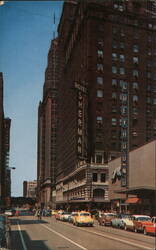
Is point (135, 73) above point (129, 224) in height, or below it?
above

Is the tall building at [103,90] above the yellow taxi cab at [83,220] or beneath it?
→ above

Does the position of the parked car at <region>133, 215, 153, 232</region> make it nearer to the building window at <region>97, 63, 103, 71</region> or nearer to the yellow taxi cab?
the yellow taxi cab

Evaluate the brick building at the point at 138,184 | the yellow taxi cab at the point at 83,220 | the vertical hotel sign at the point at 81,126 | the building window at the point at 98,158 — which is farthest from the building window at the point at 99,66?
the yellow taxi cab at the point at 83,220

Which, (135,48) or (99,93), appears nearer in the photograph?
(135,48)

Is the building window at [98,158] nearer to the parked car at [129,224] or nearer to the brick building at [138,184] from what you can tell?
the brick building at [138,184]

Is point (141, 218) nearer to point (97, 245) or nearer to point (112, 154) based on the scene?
point (97, 245)

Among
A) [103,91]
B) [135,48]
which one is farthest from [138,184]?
[135,48]

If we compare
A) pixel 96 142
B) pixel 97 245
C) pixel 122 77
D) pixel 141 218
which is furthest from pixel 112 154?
pixel 97 245

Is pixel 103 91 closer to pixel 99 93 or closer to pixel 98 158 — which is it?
pixel 99 93

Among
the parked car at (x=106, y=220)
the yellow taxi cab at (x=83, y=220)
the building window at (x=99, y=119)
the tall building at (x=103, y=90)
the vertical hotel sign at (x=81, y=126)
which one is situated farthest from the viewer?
the building window at (x=99, y=119)

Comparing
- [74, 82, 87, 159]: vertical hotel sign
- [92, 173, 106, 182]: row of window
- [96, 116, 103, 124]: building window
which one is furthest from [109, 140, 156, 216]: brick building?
[96, 116, 103, 124]: building window

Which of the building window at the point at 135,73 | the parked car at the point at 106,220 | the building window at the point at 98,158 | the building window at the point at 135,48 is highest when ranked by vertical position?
the building window at the point at 135,48

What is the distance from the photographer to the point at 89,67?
106062 mm

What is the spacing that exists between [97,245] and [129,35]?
316ft
